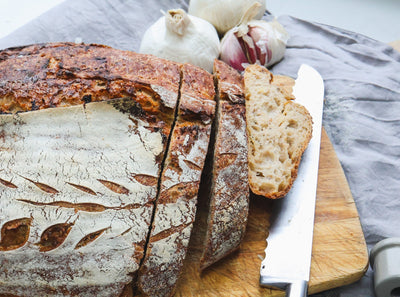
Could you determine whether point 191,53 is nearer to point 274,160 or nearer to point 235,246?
point 274,160

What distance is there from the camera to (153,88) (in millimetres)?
1903

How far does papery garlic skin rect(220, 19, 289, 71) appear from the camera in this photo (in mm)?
3074

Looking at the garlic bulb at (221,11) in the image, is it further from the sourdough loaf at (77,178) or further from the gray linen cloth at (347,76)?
the sourdough loaf at (77,178)

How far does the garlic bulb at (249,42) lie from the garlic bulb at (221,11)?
0.13 metres

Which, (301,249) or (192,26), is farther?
(192,26)

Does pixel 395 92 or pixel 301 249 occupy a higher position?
pixel 395 92

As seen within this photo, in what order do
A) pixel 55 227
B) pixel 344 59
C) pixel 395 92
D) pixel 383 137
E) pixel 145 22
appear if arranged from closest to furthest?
pixel 55 227 < pixel 383 137 < pixel 395 92 < pixel 344 59 < pixel 145 22

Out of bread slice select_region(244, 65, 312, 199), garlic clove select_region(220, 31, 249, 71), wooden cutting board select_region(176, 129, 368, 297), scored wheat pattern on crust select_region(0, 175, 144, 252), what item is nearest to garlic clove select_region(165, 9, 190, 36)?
garlic clove select_region(220, 31, 249, 71)

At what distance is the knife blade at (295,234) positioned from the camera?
1.82 m

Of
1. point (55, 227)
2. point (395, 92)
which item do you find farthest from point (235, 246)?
point (395, 92)

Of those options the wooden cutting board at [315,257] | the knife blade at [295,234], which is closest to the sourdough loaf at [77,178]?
the wooden cutting board at [315,257]

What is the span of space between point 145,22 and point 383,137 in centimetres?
224

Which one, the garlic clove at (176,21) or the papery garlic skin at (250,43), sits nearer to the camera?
the garlic clove at (176,21)

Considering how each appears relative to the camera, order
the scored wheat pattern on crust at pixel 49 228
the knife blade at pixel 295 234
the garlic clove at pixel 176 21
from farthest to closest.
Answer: the garlic clove at pixel 176 21 < the knife blade at pixel 295 234 < the scored wheat pattern on crust at pixel 49 228
